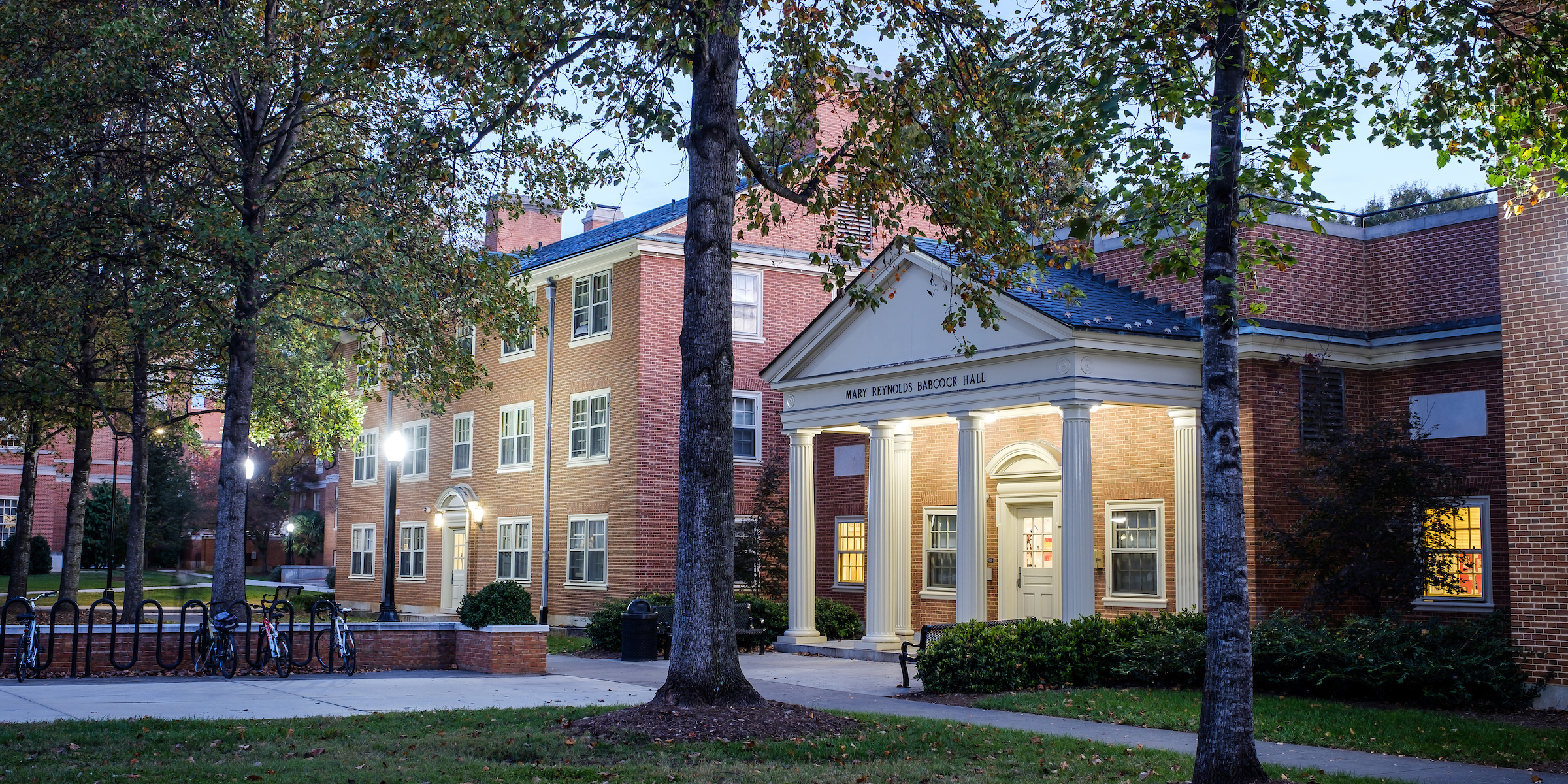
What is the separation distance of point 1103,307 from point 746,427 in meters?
11.4

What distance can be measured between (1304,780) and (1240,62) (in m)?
5.15

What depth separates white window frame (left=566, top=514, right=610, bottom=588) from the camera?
95.7 ft

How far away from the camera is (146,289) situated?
19797 millimetres

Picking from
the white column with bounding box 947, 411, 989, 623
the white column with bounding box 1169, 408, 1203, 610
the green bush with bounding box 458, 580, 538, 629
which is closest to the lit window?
the green bush with bounding box 458, 580, 538, 629

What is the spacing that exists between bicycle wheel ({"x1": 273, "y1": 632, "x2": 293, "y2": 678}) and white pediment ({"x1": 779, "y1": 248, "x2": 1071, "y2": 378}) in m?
9.52

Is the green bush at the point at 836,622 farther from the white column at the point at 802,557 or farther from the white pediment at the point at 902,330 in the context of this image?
the white pediment at the point at 902,330

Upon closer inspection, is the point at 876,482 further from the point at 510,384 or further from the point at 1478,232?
the point at 510,384

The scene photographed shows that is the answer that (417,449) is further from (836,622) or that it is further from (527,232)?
(836,622)

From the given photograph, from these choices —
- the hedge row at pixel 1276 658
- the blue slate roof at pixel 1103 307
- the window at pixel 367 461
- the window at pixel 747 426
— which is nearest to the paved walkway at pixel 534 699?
the hedge row at pixel 1276 658

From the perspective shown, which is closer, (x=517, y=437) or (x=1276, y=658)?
(x=1276, y=658)

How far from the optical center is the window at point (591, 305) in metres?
30.4

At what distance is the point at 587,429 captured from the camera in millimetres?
30516

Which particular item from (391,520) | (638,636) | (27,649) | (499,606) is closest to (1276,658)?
(638,636)

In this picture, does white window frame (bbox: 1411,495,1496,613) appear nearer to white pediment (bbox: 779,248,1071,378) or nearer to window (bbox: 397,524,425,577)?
white pediment (bbox: 779,248,1071,378)
